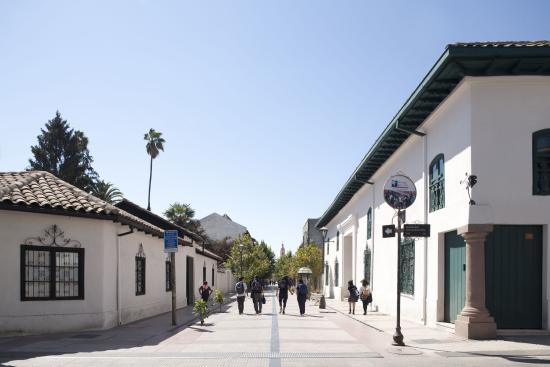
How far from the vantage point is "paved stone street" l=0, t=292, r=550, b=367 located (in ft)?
33.2

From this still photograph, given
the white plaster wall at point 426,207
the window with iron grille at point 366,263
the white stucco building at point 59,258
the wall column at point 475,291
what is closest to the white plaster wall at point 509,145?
the white plaster wall at point 426,207

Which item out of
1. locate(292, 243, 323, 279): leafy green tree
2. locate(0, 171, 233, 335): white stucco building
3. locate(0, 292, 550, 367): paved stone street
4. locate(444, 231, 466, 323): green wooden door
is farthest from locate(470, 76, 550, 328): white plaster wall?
locate(292, 243, 323, 279): leafy green tree

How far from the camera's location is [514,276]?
13.2 meters

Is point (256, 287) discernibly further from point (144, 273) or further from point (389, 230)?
point (389, 230)

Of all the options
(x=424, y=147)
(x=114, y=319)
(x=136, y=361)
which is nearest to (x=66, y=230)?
(x=114, y=319)

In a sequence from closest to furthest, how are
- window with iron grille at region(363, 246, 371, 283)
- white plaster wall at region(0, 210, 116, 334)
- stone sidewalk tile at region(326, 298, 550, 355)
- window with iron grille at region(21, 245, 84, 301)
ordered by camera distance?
stone sidewalk tile at region(326, 298, 550, 355)
white plaster wall at region(0, 210, 116, 334)
window with iron grille at region(21, 245, 84, 301)
window with iron grille at region(363, 246, 371, 283)

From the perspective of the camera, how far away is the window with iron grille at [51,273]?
15.0 metres

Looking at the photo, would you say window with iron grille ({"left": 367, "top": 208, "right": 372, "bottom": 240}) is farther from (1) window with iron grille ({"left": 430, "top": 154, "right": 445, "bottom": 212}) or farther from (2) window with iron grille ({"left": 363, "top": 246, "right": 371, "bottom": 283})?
(1) window with iron grille ({"left": 430, "top": 154, "right": 445, "bottom": 212})

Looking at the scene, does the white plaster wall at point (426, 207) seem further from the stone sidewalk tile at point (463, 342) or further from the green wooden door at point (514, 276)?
the stone sidewalk tile at point (463, 342)

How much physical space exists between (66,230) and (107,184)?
48814 millimetres

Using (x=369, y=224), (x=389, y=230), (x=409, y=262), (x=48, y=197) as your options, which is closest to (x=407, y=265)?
(x=409, y=262)

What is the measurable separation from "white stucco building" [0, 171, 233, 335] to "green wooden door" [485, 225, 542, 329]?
34.8 feet

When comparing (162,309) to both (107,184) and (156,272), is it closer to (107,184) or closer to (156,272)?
(156,272)

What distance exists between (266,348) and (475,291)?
5.06 meters
